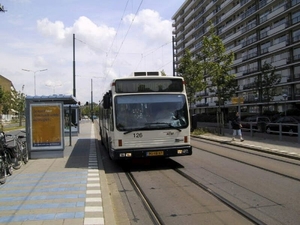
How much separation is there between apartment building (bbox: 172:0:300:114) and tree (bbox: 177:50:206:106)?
33.0 ft

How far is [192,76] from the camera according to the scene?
34312mm

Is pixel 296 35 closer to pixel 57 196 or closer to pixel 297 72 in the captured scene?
pixel 297 72

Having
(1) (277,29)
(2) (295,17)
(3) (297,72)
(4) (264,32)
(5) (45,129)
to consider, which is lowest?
(5) (45,129)

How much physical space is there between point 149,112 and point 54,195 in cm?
425

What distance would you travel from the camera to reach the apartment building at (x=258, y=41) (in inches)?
2050

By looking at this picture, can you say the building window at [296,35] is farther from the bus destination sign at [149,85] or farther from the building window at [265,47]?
the bus destination sign at [149,85]

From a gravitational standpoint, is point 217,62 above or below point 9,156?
above

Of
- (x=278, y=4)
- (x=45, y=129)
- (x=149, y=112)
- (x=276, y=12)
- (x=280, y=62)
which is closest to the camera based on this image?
(x=149, y=112)

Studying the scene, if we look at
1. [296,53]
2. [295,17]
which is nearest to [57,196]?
[296,53]

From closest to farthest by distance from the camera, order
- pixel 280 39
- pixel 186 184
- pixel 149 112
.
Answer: pixel 186 184
pixel 149 112
pixel 280 39

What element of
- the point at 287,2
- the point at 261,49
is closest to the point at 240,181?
the point at 287,2

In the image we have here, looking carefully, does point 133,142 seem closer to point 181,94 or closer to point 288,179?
point 181,94

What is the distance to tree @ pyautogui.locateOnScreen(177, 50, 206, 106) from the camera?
102ft

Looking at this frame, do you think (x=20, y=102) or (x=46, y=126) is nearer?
(x=46, y=126)
